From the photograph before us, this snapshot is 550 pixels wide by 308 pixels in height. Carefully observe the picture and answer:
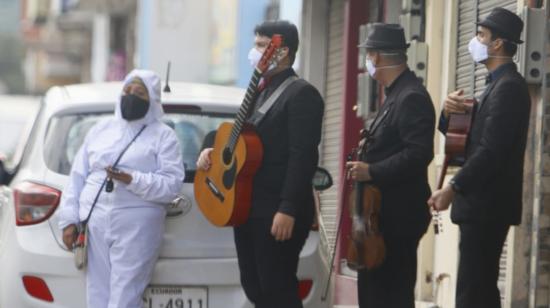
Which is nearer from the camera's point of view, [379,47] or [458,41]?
[379,47]

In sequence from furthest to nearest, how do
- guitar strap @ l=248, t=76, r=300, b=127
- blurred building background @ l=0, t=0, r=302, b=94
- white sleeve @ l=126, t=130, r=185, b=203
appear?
blurred building background @ l=0, t=0, r=302, b=94
white sleeve @ l=126, t=130, r=185, b=203
guitar strap @ l=248, t=76, r=300, b=127

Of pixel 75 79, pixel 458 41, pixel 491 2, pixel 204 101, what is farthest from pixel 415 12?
pixel 75 79

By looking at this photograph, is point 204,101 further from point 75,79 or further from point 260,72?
point 75,79

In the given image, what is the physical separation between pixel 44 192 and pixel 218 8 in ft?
51.7

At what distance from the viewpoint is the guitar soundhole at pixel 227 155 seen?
292 inches

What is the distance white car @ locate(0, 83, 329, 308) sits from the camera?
314 inches

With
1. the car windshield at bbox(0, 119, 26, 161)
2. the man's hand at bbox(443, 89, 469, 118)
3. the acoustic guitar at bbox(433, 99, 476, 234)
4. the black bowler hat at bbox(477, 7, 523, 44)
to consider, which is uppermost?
the black bowler hat at bbox(477, 7, 523, 44)

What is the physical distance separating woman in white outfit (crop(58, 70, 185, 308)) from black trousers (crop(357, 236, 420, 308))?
1.19 metres

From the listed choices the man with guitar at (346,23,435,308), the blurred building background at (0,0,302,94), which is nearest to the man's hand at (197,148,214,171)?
the man with guitar at (346,23,435,308)

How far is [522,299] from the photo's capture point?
9.71 meters

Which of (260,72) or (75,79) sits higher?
(260,72)

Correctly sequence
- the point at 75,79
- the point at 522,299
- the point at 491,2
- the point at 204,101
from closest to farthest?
the point at 204,101 < the point at 522,299 < the point at 491,2 < the point at 75,79

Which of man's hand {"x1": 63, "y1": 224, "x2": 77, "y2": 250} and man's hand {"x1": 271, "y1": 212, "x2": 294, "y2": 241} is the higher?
man's hand {"x1": 271, "y1": 212, "x2": 294, "y2": 241}

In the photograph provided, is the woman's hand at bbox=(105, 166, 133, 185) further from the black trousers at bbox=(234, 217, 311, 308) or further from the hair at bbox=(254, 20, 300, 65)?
the hair at bbox=(254, 20, 300, 65)
